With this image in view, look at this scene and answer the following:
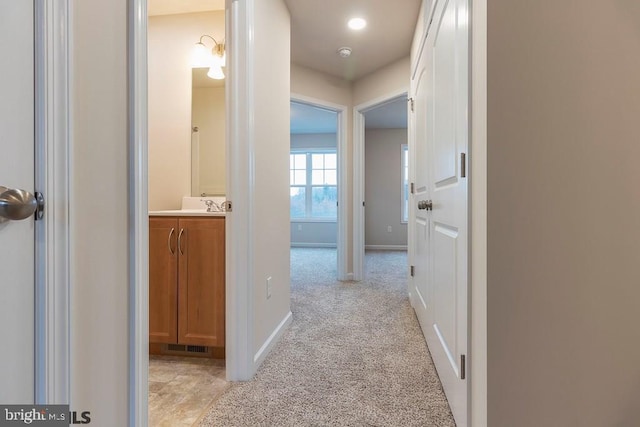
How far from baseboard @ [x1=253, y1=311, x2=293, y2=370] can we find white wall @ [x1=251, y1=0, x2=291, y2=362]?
0.02 metres

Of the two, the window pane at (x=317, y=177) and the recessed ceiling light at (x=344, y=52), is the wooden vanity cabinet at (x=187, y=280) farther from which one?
the window pane at (x=317, y=177)

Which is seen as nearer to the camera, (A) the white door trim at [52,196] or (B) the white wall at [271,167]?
(A) the white door trim at [52,196]

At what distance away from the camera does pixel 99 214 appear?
80 cm

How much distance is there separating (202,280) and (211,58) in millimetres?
1643

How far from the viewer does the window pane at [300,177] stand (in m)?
7.32

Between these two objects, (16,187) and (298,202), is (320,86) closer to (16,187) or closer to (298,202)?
(16,187)

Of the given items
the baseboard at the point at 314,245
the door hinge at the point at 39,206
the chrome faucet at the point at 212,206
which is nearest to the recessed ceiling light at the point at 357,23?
the chrome faucet at the point at 212,206

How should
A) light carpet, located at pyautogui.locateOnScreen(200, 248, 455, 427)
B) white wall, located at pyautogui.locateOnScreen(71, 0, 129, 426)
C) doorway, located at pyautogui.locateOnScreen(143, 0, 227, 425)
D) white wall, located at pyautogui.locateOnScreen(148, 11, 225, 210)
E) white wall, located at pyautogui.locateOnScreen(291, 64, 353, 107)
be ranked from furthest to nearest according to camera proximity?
white wall, located at pyautogui.locateOnScreen(291, 64, 353, 107) < white wall, located at pyautogui.locateOnScreen(148, 11, 225, 210) < doorway, located at pyautogui.locateOnScreen(143, 0, 227, 425) < light carpet, located at pyautogui.locateOnScreen(200, 248, 455, 427) < white wall, located at pyautogui.locateOnScreen(71, 0, 129, 426)

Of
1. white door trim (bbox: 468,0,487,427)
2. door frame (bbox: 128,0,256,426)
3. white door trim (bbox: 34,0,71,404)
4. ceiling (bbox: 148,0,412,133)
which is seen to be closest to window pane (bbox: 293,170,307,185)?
ceiling (bbox: 148,0,412,133)

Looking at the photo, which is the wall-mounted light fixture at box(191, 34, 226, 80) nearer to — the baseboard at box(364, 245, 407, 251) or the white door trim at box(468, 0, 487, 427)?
the white door trim at box(468, 0, 487, 427)

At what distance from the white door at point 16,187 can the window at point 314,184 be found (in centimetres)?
663

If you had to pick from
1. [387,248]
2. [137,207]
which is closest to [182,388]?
[137,207]

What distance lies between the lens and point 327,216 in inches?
285

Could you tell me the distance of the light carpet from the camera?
1360 millimetres
